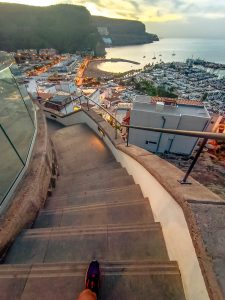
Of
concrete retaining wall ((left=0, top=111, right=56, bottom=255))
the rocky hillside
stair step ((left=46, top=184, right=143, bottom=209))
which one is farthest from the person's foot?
the rocky hillside

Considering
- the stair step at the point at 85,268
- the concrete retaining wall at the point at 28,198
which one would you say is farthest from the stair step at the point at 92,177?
the stair step at the point at 85,268

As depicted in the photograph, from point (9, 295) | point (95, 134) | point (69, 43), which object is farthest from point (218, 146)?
point (69, 43)

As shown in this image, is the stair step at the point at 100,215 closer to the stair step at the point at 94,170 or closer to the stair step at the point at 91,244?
the stair step at the point at 91,244

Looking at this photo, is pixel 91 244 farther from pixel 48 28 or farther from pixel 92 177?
pixel 48 28

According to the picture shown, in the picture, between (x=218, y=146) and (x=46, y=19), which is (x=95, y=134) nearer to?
(x=218, y=146)

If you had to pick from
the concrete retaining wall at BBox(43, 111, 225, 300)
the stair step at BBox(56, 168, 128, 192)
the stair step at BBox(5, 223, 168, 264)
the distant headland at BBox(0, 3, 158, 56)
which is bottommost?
the distant headland at BBox(0, 3, 158, 56)

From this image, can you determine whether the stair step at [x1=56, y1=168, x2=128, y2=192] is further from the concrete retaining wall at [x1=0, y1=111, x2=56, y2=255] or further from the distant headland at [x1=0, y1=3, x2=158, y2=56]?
the distant headland at [x1=0, y1=3, x2=158, y2=56]

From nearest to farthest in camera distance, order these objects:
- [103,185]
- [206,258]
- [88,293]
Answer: [206,258] → [88,293] → [103,185]
